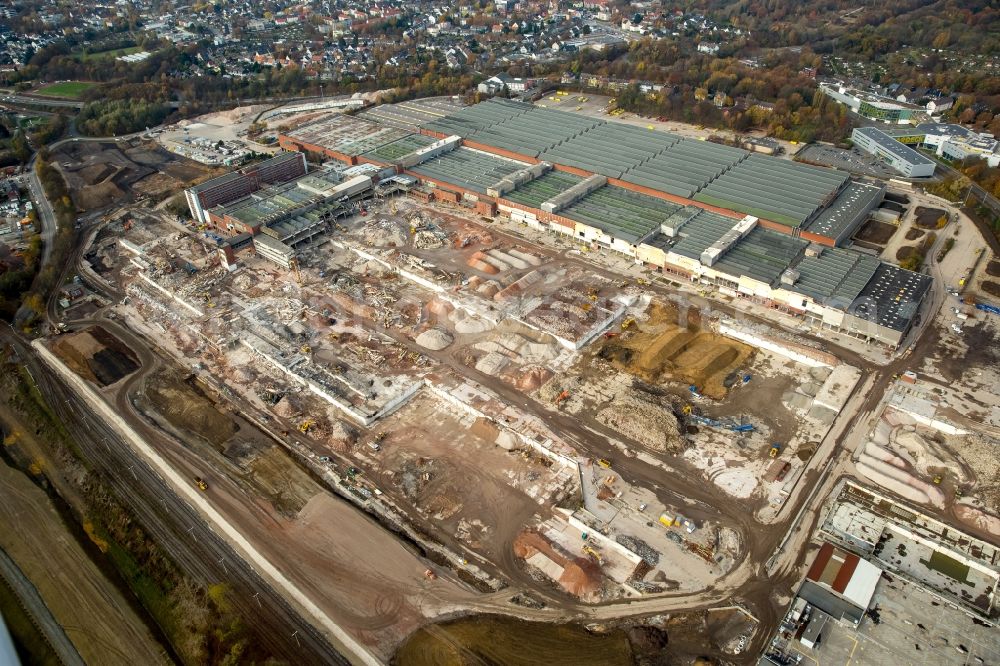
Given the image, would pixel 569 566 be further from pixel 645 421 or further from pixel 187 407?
pixel 187 407

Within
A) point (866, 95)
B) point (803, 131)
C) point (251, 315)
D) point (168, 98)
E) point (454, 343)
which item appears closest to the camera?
point (454, 343)

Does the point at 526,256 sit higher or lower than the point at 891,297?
lower

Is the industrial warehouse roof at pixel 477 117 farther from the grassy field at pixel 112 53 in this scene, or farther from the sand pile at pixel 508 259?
the grassy field at pixel 112 53

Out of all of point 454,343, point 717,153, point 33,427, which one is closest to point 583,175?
point 717,153

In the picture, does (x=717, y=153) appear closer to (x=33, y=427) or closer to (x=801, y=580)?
(x=801, y=580)

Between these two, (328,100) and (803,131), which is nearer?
(803,131)

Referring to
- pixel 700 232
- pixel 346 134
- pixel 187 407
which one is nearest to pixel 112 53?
pixel 346 134
